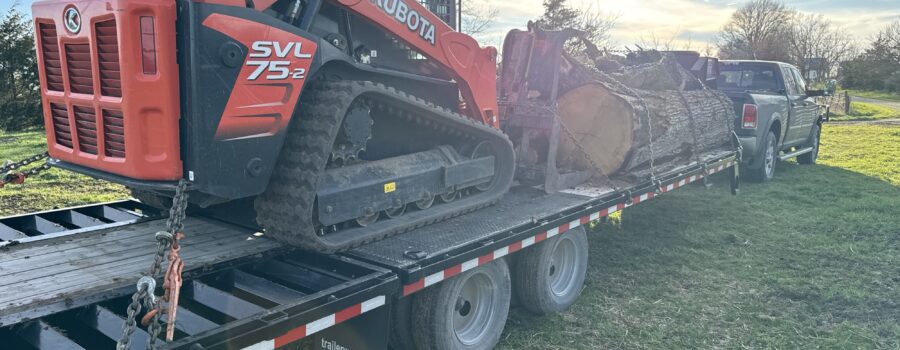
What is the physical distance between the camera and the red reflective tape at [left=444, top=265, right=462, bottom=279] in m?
3.95

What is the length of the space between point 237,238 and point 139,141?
121cm

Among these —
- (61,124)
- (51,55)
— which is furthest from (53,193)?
(51,55)

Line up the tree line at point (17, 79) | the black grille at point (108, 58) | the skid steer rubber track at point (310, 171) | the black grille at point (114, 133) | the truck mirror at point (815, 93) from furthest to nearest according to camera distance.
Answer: the tree line at point (17, 79)
the truck mirror at point (815, 93)
the skid steer rubber track at point (310, 171)
the black grille at point (114, 133)
the black grille at point (108, 58)

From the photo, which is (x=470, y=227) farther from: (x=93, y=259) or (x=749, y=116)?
(x=749, y=116)

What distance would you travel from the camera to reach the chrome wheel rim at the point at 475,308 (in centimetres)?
436

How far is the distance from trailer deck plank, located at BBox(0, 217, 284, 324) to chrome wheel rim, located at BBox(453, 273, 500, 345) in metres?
1.23

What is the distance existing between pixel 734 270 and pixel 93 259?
17.9ft

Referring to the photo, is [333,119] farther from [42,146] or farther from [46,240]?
[42,146]

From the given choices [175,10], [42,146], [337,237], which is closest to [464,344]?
[337,237]

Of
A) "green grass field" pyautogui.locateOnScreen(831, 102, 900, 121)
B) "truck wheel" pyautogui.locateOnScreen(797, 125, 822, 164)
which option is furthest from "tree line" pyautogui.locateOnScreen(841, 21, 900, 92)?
"truck wheel" pyautogui.locateOnScreen(797, 125, 822, 164)

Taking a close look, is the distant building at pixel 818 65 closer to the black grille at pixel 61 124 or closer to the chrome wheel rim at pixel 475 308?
the chrome wheel rim at pixel 475 308

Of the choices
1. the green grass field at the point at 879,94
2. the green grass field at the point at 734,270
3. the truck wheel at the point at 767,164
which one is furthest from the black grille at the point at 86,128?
the green grass field at the point at 879,94

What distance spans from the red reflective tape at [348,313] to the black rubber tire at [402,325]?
68 cm

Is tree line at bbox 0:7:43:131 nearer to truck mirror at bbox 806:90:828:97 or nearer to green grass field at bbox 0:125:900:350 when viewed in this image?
green grass field at bbox 0:125:900:350
